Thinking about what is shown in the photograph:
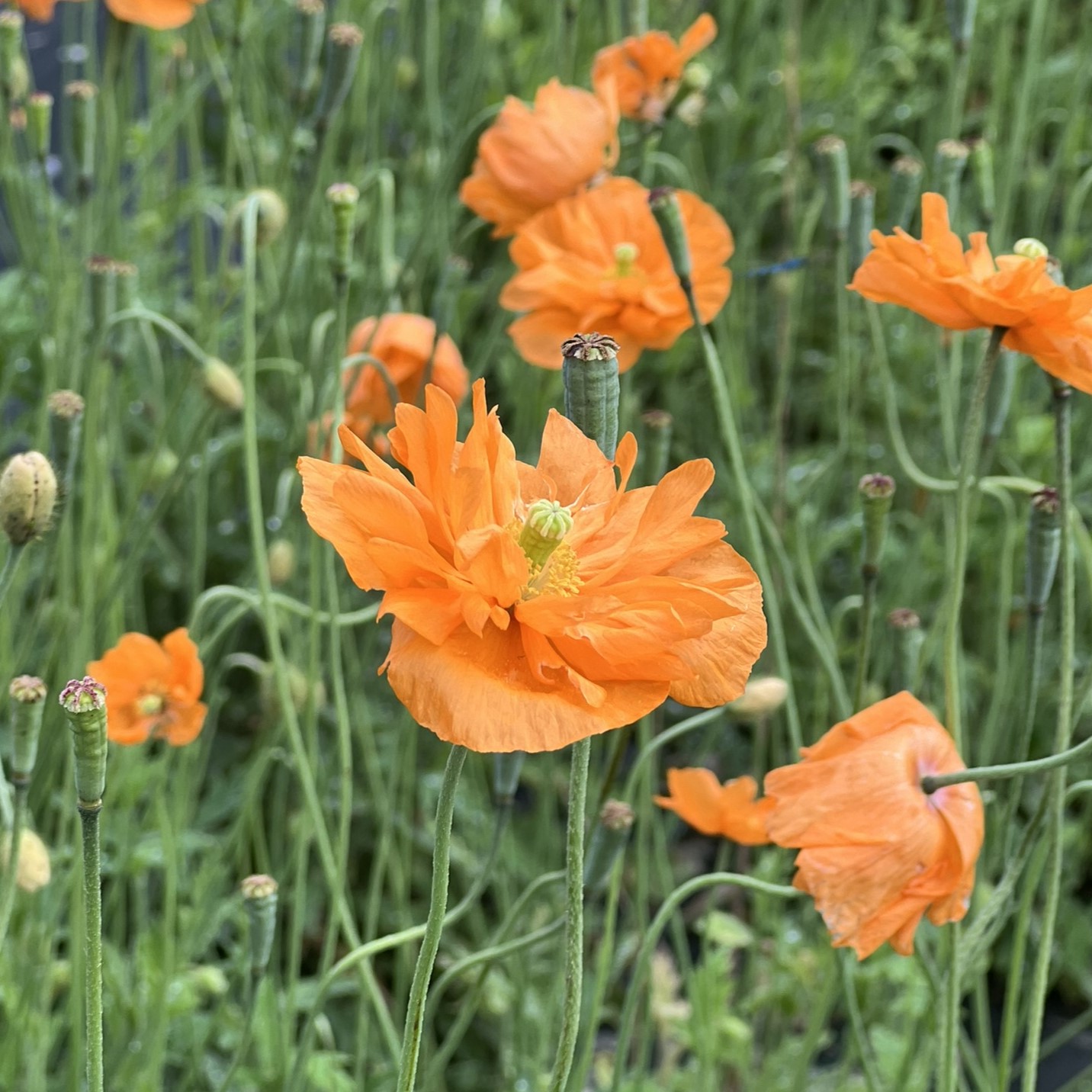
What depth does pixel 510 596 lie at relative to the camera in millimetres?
468

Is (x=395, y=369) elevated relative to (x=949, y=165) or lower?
lower

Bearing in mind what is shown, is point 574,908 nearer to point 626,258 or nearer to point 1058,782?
point 1058,782

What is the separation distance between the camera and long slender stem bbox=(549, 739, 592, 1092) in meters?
0.46

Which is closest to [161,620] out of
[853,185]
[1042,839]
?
[853,185]

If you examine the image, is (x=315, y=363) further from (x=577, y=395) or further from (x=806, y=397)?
(x=806, y=397)

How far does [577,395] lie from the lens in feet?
1.71

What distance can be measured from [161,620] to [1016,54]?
1.58m

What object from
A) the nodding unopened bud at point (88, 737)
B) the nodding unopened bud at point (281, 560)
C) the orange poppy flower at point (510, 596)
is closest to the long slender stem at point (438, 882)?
the orange poppy flower at point (510, 596)

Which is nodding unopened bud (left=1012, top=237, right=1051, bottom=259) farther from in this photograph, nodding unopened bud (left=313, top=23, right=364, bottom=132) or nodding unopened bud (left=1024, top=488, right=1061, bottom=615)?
nodding unopened bud (left=313, top=23, right=364, bottom=132)

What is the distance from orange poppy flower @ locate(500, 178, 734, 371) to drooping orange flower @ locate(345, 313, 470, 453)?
0.53 feet

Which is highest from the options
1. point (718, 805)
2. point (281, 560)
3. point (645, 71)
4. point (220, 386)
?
point (645, 71)

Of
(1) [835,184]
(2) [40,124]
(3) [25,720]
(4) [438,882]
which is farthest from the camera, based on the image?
(2) [40,124]

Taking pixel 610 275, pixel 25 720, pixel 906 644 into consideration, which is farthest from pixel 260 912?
pixel 610 275

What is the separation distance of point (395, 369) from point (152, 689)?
1.13ft
